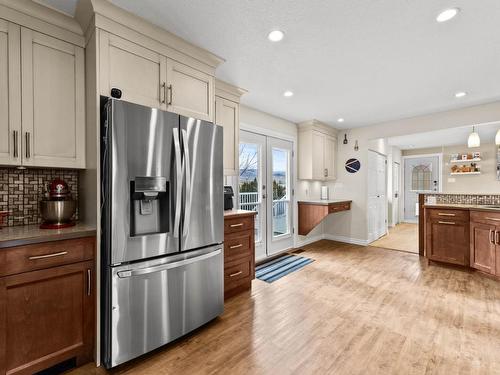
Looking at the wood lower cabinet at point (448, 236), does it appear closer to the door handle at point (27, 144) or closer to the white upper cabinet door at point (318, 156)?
the white upper cabinet door at point (318, 156)

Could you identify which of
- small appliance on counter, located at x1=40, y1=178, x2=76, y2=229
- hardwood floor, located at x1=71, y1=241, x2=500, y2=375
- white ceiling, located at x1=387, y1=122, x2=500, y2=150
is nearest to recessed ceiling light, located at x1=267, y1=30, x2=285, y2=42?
small appliance on counter, located at x1=40, y1=178, x2=76, y2=229

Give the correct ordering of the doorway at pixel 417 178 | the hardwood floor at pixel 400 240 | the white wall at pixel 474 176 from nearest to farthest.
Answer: the hardwood floor at pixel 400 240
the white wall at pixel 474 176
the doorway at pixel 417 178

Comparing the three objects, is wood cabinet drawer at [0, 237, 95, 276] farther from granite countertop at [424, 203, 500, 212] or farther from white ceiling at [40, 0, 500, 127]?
granite countertop at [424, 203, 500, 212]

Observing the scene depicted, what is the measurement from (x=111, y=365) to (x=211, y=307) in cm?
76

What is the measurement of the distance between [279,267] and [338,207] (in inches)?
72.3

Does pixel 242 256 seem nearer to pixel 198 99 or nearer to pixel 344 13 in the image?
Answer: pixel 198 99

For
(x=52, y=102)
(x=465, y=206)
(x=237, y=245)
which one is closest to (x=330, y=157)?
(x=465, y=206)

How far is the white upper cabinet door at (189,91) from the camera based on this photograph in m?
1.97

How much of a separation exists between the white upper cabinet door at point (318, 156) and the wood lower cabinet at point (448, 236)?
70.0 inches

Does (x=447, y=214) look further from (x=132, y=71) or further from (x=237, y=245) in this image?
(x=132, y=71)

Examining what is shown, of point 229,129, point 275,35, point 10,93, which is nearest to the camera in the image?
point 10,93

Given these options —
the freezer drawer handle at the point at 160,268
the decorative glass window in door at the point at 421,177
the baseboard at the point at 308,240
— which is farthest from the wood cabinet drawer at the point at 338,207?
the decorative glass window in door at the point at 421,177

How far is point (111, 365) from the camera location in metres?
1.53

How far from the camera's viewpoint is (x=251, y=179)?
149 inches
